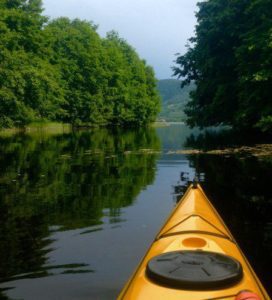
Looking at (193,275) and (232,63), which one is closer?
(193,275)

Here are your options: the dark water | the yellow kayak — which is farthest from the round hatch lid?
the dark water

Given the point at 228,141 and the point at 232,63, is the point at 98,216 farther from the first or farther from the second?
the point at 228,141

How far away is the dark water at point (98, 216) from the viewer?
21.1 feet

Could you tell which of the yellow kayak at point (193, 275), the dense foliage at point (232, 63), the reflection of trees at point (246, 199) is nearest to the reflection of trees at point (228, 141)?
the dense foliage at point (232, 63)

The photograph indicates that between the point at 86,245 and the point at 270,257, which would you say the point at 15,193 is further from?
the point at 270,257

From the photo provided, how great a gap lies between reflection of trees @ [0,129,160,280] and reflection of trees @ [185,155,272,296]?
2673 millimetres

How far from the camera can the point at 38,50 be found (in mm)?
50375

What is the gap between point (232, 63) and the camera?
31734 millimetres

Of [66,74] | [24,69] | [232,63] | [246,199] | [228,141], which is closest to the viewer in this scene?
[246,199]

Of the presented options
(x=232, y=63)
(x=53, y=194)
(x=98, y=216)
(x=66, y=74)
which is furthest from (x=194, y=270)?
(x=66, y=74)

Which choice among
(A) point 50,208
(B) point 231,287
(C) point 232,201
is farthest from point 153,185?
(B) point 231,287

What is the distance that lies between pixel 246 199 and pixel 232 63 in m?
22.1

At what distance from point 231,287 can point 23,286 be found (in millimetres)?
3554

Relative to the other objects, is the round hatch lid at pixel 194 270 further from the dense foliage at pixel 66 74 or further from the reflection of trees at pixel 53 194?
the dense foliage at pixel 66 74
